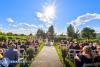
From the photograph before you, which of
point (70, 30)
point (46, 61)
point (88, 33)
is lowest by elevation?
point (46, 61)

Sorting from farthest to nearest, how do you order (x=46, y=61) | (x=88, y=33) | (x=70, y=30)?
(x=70, y=30), (x=88, y=33), (x=46, y=61)

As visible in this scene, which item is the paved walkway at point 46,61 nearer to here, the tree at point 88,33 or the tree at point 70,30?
the tree at point 88,33

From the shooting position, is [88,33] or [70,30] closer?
[88,33]

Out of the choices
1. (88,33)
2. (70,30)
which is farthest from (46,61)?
(70,30)

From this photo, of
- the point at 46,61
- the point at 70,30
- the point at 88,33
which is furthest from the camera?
the point at 70,30

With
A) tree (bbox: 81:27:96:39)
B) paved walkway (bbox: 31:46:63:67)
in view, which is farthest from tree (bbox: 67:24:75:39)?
paved walkway (bbox: 31:46:63:67)

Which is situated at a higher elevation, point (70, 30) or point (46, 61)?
point (70, 30)

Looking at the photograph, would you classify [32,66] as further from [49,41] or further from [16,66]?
[49,41]

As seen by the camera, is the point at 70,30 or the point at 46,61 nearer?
the point at 46,61

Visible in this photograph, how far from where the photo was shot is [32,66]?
16.0 m

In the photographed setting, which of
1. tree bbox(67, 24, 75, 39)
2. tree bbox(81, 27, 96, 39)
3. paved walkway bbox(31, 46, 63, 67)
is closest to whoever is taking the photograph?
paved walkway bbox(31, 46, 63, 67)

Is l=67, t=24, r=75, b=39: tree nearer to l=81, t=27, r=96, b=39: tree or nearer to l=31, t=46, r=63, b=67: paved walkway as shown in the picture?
l=81, t=27, r=96, b=39: tree

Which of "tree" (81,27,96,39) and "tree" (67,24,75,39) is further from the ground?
"tree" (67,24,75,39)

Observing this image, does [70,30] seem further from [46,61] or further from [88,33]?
[46,61]
